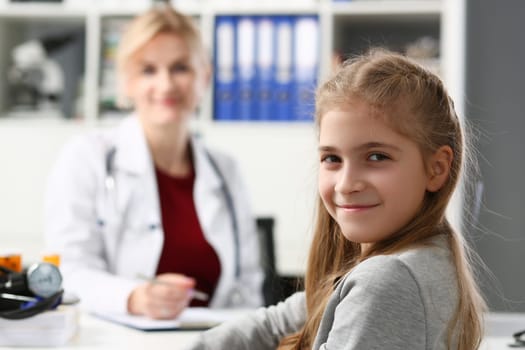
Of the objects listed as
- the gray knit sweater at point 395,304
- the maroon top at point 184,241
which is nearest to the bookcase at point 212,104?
the maroon top at point 184,241

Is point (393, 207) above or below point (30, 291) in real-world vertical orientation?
above

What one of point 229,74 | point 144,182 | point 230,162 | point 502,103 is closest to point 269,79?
point 229,74

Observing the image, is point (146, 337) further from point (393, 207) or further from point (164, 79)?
point (164, 79)

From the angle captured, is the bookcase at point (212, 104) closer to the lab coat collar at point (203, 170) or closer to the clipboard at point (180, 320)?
the lab coat collar at point (203, 170)

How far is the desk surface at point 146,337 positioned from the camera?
4.85ft

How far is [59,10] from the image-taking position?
11.2ft

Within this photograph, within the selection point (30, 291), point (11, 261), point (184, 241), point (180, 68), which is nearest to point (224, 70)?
point (180, 68)

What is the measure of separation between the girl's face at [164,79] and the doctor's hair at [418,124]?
1339mm

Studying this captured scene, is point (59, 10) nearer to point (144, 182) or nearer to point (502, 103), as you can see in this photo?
point (144, 182)

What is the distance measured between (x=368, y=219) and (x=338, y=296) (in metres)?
0.12

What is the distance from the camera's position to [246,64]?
3.31 metres

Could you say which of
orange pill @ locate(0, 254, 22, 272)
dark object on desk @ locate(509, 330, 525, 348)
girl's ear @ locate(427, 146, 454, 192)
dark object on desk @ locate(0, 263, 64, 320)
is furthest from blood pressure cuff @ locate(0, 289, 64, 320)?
dark object on desk @ locate(509, 330, 525, 348)

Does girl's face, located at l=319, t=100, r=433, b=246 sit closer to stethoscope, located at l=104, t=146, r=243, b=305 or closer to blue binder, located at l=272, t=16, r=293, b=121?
stethoscope, located at l=104, t=146, r=243, b=305

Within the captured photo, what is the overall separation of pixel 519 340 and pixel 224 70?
207 centimetres
